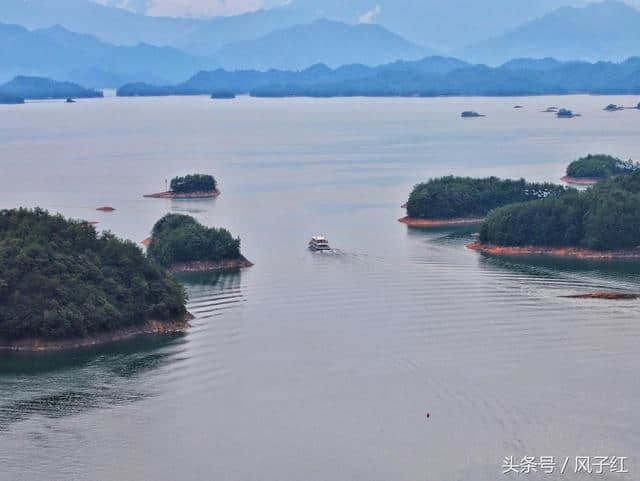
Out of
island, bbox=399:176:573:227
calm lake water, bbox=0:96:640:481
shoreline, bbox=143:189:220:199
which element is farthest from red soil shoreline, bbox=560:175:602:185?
shoreline, bbox=143:189:220:199

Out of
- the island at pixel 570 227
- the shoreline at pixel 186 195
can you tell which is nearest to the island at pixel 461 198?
the island at pixel 570 227

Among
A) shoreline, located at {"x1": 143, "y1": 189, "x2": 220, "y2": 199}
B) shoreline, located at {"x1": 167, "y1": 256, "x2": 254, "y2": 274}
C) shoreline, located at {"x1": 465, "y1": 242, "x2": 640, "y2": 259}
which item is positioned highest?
shoreline, located at {"x1": 143, "y1": 189, "x2": 220, "y2": 199}

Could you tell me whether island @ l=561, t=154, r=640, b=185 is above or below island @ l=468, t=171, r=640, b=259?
above

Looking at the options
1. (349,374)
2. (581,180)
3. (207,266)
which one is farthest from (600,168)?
(349,374)

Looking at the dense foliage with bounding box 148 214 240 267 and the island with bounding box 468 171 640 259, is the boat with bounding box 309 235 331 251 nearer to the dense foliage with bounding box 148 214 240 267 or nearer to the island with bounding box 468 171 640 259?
the dense foliage with bounding box 148 214 240 267

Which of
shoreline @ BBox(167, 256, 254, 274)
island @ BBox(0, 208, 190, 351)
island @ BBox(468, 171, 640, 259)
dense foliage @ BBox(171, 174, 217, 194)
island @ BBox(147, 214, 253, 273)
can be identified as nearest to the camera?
island @ BBox(0, 208, 190, 351)

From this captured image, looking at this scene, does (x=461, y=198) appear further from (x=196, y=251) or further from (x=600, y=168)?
(x=196, y=251)

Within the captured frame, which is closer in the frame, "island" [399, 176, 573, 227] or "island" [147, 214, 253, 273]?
"island" [147, 214, 253, 273]


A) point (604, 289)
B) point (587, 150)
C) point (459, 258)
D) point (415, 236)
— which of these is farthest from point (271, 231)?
point (587, 150)
